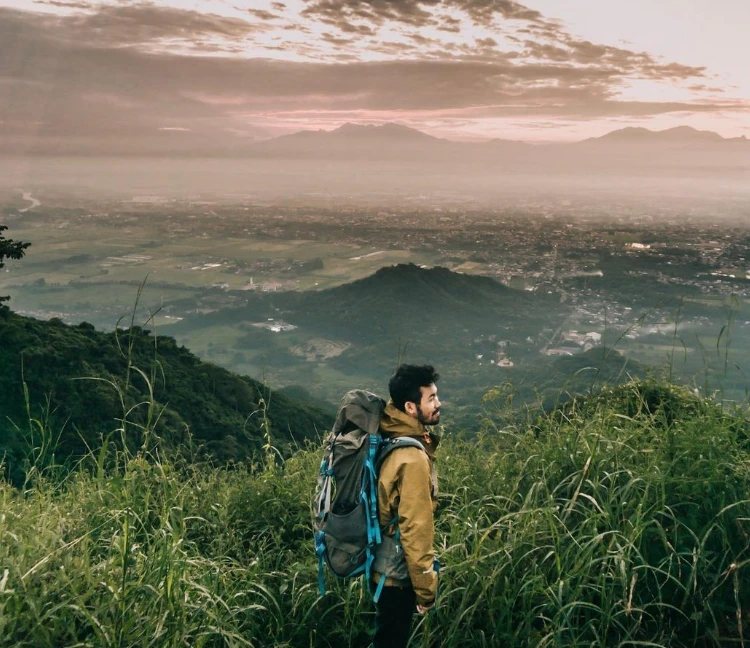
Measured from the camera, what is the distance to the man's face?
2.79 meters

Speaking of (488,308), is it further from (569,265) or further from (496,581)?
(496,581)

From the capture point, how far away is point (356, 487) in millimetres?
2689

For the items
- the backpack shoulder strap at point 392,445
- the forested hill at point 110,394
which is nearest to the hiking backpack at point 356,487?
the backpack shoulder strap at point 392,445

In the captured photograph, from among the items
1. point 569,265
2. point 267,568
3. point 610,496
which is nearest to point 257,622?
point 267,568

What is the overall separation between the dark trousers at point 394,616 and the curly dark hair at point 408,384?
0.85 m

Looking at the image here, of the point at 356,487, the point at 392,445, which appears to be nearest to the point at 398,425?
the point at 392,445

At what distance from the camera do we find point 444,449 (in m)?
5.58

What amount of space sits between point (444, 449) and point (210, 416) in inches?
1077

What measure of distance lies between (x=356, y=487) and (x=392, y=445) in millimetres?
249

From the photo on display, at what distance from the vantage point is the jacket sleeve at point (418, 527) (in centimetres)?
260

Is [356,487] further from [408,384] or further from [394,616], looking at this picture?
[394,616]

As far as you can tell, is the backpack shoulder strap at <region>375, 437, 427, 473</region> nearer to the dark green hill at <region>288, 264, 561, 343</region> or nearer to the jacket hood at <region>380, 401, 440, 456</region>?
the jacket hood at <region>380, 401, 440, 456</region>

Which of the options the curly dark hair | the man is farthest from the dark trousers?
the curly dark hair

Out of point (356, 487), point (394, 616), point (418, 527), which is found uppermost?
point (356, 487)
